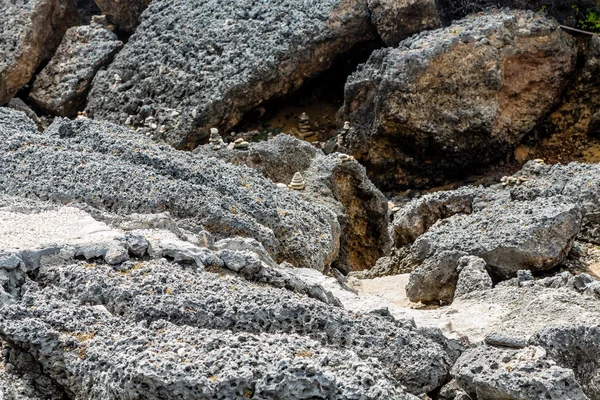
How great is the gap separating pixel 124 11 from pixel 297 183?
25.6ft

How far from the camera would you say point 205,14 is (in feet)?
49.8

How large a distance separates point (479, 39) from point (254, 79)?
3185mm

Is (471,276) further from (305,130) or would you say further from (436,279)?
(305,130)

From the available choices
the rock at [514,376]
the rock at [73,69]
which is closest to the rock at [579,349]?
the rock at [514,376]

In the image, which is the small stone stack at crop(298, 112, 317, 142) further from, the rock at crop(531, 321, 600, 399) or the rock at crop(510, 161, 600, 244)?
the rock at crop(531, 321, 600, 399)

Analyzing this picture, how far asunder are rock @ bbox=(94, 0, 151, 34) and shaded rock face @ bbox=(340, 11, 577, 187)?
4070 millimetres

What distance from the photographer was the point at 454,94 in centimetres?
1348

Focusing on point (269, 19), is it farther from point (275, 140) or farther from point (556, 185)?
point (556, 185)

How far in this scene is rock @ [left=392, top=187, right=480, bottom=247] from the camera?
974 cm

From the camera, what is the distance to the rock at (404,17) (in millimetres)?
14086

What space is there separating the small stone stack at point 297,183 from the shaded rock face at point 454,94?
13.4 feet

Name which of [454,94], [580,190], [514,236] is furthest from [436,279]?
[454,94]

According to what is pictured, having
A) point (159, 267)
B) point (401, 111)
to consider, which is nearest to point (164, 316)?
point (159, 267)

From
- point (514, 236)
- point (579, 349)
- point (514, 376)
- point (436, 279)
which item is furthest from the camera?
point (514, 236)
